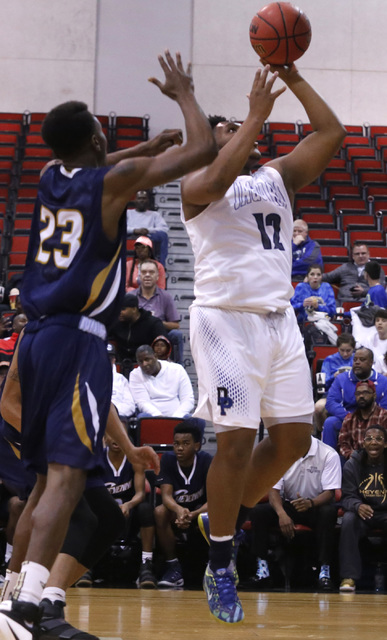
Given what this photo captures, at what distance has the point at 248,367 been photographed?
3.96 m

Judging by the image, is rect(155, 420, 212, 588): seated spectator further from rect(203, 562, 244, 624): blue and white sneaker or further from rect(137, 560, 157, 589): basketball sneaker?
rect(203, 562, 244, 624): blue and white sneaker

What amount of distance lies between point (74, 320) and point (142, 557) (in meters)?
4.74

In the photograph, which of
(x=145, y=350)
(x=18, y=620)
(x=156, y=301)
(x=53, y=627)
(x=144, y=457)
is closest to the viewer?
(x=18, y=620)

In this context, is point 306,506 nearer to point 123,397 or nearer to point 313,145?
point 123,397

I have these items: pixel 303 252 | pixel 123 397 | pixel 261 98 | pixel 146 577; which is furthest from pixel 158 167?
pixel 303 252

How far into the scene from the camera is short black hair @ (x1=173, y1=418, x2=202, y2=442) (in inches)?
303

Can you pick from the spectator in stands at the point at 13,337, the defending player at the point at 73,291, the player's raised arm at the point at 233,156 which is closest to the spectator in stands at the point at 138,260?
the spectator in stands at the point at 13,337

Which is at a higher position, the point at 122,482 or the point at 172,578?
the point at 122,482

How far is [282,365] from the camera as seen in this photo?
13.4 feet

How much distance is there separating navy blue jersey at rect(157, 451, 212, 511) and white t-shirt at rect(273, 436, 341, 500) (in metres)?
0.66

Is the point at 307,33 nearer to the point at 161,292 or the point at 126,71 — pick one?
the point at 161,292

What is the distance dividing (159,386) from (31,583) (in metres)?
6.15

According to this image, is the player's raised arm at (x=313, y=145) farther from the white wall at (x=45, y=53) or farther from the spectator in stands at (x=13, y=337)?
the white wall at (x=45, y=53)

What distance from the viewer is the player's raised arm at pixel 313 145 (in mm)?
4324
